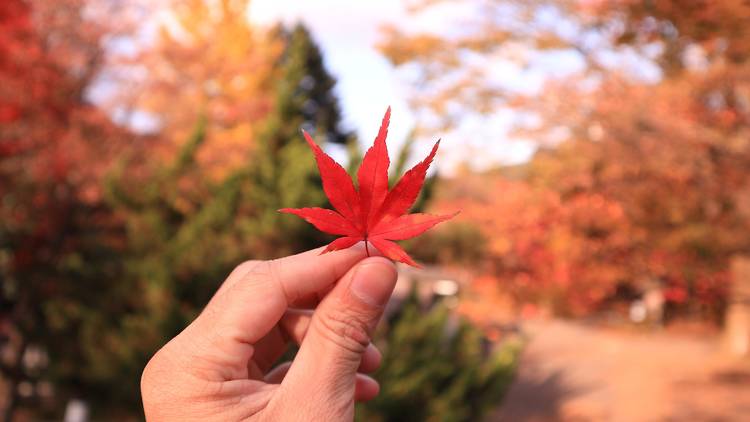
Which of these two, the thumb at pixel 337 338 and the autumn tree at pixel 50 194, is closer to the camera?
the thumb at pixel 337 338

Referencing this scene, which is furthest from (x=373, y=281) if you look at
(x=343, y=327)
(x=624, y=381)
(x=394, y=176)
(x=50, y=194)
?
(x=624, y=381)

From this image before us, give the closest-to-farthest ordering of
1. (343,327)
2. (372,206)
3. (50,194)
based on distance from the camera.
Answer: (372,206) < (343,327) < (50,194)

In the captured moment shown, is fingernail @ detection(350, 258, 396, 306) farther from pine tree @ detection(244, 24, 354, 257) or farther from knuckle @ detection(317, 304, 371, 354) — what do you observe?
pine tree @ detection(244, 24, 354, 257)

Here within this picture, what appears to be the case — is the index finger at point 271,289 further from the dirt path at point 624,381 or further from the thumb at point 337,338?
the dirt path at point 624,381

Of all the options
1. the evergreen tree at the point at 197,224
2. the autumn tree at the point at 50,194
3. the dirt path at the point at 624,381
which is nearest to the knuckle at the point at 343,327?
the evergreen tree at the point at 197,224

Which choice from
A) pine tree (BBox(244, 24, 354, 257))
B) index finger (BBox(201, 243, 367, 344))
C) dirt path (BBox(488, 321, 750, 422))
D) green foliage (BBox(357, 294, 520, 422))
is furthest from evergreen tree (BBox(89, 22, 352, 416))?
dirt path (BBox(488, 321, 750, 422))

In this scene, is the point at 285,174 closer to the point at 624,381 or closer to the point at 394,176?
the point at 394,176

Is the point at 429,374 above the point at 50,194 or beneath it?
beneath

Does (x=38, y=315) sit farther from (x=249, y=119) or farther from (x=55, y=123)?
(x=249, y=119)
